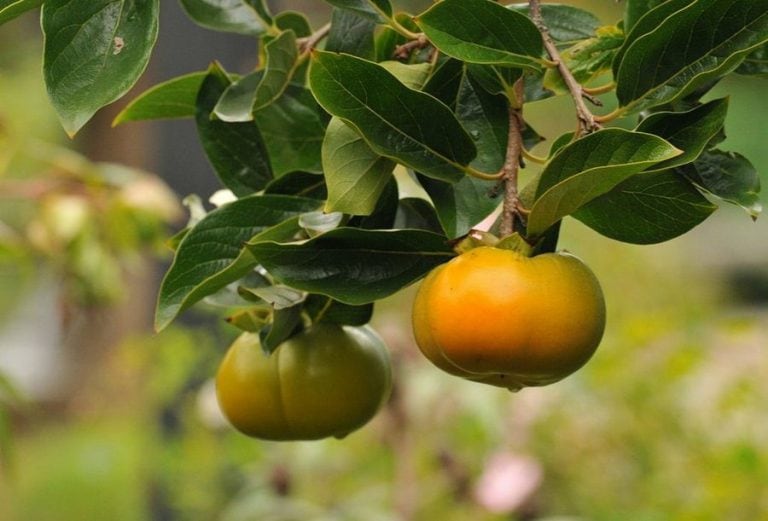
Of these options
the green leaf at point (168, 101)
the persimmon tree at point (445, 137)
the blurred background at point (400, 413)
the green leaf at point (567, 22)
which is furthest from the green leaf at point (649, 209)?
the blurred background at point (400, 413)

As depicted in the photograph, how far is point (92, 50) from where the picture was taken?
54 centimetres

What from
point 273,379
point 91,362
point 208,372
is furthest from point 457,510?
point 91,362

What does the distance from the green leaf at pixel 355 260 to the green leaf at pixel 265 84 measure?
0.38 feet

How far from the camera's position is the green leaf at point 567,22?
0.64m


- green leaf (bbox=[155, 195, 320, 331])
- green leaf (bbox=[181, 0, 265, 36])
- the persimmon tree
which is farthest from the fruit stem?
green leaf (bbox=[181, 0, 265, 36])

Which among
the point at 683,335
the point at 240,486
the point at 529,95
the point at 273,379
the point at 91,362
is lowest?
the point at 91,362

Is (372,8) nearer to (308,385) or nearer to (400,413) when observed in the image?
(308,385)

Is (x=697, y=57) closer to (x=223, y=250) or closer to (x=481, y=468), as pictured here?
(x=223, y=250)

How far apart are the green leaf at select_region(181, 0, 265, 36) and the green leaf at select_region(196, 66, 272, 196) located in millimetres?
57

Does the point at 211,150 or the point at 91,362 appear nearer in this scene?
the point at 211,150

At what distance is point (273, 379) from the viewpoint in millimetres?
627

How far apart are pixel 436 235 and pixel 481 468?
48.7 inches

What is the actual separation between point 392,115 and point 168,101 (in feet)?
0.65

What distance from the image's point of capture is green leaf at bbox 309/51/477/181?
1.66 ft
